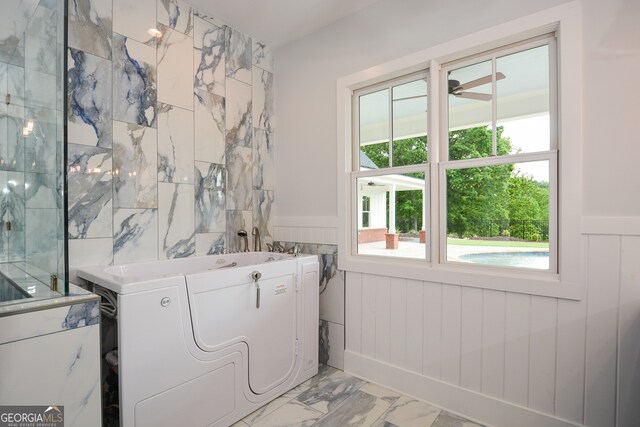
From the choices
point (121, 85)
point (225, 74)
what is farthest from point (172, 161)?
point (225, 74)

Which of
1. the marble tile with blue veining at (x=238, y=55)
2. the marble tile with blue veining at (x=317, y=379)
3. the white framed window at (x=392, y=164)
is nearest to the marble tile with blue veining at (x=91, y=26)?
the marble tile with blue veining at (x=238, y=55)

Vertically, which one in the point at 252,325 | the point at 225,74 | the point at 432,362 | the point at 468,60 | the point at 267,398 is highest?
the point at 225,74

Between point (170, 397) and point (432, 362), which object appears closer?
point (170, 397)

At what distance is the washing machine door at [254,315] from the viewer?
1.74 m

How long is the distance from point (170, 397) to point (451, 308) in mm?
1640

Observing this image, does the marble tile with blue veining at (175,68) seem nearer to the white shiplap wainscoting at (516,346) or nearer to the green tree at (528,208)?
the white shiplap wainscoting at (516,346)

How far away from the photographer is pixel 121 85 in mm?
2082

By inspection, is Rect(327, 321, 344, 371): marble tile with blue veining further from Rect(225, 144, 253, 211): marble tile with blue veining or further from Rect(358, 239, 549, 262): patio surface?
Rect(225, 144, 253, 211): marble tile with blue veining

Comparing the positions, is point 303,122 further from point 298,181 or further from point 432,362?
point 432,362

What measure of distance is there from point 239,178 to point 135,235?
94cm

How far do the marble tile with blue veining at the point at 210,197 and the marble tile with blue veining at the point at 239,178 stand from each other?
67mm

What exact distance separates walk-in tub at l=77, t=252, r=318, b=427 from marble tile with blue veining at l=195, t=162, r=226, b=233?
0.92ft

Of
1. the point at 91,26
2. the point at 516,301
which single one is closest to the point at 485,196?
the point at 516,301

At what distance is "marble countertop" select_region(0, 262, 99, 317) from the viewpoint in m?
1.18
